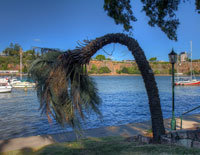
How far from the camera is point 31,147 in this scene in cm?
706

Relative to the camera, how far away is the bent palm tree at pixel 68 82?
457 centimetres

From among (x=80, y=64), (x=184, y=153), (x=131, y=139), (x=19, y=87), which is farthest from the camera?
(x=19, y=87)

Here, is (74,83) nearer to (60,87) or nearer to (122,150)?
(60,87)

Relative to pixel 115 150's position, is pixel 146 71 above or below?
above

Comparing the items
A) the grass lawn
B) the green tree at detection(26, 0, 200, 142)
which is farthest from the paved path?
the green tree at detection(26, 0, 200, 142)

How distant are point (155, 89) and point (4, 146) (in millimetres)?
5690

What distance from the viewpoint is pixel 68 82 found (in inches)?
194

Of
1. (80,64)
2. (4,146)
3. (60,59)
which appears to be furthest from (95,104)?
(4,146)

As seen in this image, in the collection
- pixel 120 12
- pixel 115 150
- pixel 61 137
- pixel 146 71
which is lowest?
pixel 61 137

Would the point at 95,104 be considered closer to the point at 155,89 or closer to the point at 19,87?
the point at 155,89

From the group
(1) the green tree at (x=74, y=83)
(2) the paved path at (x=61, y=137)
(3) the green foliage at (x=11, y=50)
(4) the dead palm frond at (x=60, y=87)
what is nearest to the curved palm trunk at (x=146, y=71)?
(1) the green tree at (x=74, y=83)

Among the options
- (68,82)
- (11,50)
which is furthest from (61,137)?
(11,50)

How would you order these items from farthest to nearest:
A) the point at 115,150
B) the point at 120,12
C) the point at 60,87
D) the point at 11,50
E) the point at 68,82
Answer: the point at 11,50
the point at 120,12
the point at 115,150
the point at 68,82
the point at 60,87

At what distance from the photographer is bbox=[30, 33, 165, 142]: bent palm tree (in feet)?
15.0
